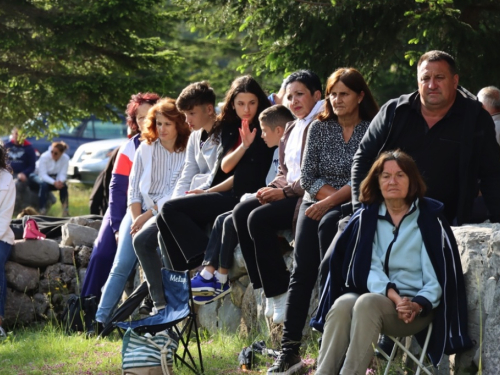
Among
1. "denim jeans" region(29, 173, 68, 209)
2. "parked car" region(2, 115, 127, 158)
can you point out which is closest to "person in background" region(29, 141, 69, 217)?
"denim jeans" region(29, 173, 68, 209)

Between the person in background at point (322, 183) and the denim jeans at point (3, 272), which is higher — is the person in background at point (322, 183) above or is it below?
above

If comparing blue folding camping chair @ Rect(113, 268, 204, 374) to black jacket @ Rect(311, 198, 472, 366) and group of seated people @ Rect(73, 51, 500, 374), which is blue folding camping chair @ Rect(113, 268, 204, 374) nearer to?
group of seated people @ Rect(73, 51, 500, 374)

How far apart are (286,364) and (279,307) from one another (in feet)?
2.12

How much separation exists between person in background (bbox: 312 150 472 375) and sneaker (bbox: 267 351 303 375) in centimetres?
63

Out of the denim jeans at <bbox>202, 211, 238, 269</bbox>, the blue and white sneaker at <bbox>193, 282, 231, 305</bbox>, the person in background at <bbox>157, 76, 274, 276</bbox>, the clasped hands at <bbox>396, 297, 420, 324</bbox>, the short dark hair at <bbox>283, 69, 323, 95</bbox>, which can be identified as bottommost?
the blue and white sneaker at <bbox>193, 282, 231, 305</bbox>

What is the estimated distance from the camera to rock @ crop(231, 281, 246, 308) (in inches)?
286

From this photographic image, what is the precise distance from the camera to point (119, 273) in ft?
26.9

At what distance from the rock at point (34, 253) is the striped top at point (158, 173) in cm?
151

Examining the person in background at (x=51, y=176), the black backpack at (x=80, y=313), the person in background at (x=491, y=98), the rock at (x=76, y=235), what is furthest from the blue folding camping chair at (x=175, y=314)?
the person in background at (x=51, y=176)

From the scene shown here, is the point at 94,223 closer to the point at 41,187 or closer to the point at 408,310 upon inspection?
the point at 408,310

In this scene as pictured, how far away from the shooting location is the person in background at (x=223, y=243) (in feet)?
22.6

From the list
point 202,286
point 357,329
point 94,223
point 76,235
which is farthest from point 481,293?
point 94,223

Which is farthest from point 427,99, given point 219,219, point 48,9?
point 48,9

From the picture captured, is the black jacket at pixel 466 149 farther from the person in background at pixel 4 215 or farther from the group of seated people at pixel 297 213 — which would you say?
the person in background at pixel 4 215
